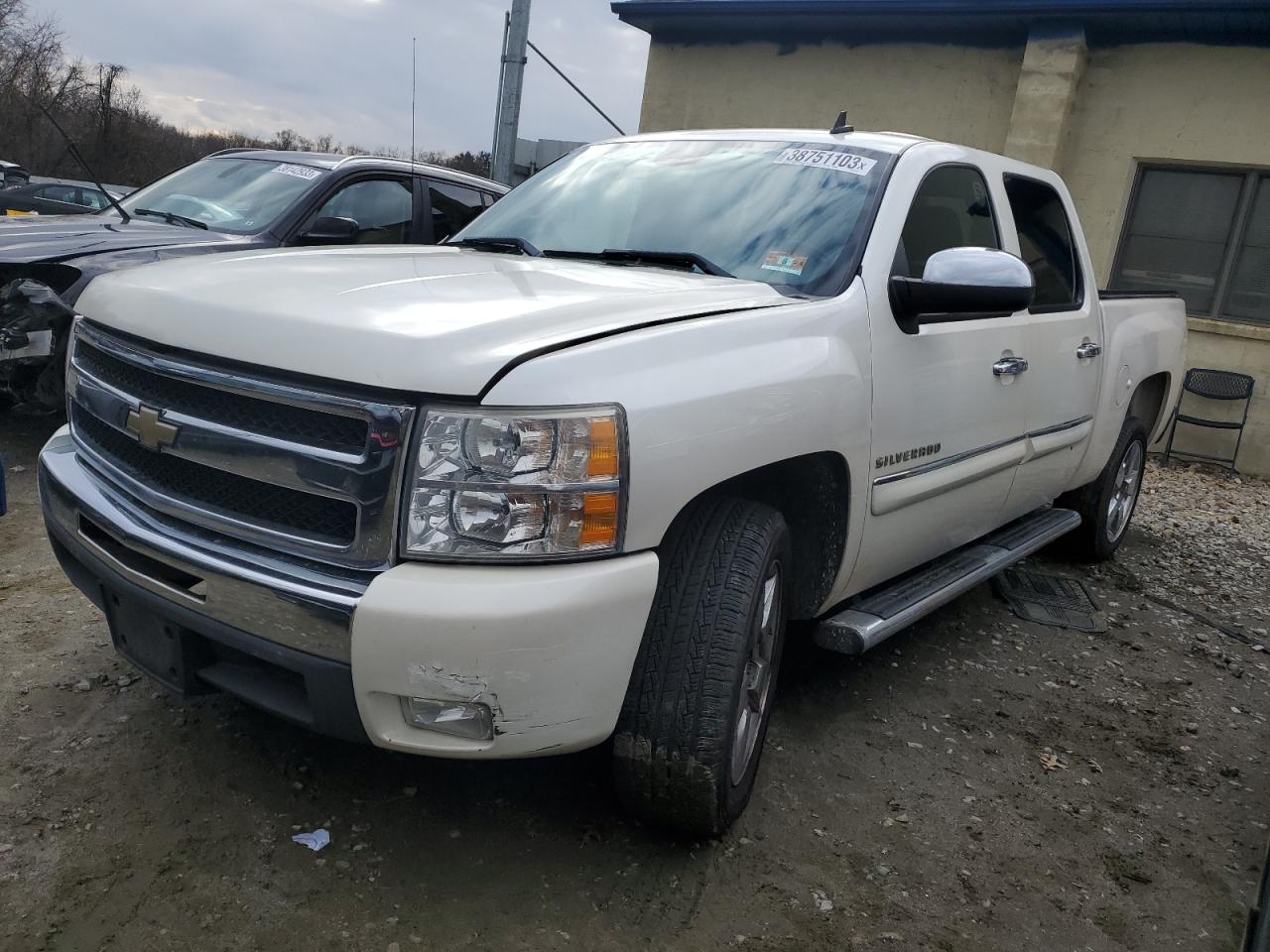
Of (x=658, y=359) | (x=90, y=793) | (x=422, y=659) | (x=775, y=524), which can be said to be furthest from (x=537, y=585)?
(x=90, y=793)

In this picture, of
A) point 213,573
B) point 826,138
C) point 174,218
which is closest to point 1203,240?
point 826,138

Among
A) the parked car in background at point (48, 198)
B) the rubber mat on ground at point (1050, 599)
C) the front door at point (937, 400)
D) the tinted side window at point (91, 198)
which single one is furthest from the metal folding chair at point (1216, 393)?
the tinted side window at point (91, 198)

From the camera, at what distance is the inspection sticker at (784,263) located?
2932 millimetres

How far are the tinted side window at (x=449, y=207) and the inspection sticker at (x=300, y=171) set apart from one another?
0.75 metres

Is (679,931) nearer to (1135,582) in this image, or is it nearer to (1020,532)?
(1020,532)

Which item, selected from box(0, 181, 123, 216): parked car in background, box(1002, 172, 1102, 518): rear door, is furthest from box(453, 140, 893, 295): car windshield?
box(0, 181, 123, 216): parked car in background

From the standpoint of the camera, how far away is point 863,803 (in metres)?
2.88

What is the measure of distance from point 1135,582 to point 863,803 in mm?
3194

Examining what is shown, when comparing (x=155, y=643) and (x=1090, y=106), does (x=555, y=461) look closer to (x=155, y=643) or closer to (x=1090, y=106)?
(x=155, y=643)

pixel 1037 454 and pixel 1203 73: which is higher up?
pixel 1203 73

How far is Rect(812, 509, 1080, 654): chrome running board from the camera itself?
115 inches

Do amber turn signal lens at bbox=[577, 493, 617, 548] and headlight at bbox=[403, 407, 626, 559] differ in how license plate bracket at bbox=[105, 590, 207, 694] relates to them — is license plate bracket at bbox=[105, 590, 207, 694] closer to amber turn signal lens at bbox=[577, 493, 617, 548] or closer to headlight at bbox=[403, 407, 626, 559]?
headlight at bbox=[403, 407, 626, 559]

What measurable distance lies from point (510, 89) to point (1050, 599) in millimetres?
5907

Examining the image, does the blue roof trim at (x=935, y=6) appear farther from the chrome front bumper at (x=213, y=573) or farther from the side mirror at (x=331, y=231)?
the chrome front bumper at (x=213, y=573)
